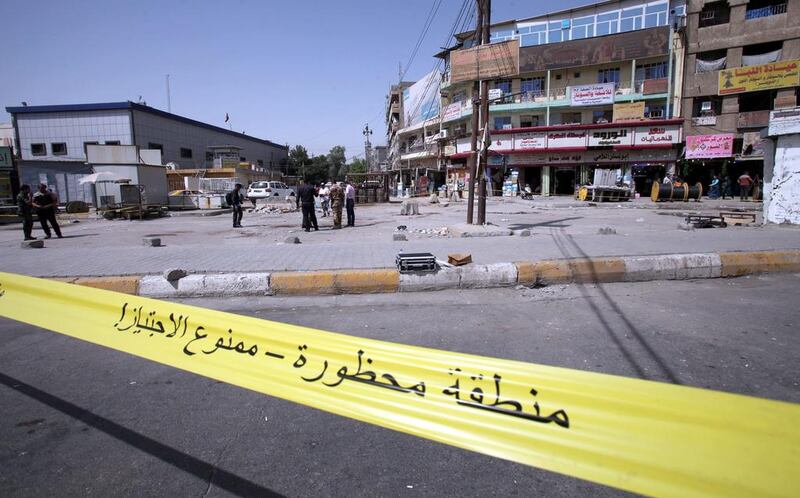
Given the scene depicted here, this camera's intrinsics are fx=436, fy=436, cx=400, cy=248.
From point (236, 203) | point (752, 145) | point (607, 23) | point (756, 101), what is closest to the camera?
point (236, 203)

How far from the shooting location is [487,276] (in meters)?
5.92

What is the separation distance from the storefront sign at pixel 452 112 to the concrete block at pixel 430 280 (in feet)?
→ 129

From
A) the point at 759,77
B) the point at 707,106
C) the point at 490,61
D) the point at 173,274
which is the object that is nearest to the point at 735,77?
the point at 759,77

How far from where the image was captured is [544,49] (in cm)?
3700

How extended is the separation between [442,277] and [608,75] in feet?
125

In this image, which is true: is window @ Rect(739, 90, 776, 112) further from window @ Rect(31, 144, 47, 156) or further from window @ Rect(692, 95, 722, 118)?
window @ Rect(31, 144, 47, 156)

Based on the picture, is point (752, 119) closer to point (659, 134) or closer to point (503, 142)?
point (659, 134)

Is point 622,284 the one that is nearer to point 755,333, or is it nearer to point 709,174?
point 755,333

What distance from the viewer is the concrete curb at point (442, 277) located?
18.6 ft

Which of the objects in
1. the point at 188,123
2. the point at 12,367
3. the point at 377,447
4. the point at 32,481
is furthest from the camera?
the point at 188,123

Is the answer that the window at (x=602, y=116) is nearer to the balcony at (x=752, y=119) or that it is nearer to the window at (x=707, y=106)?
the window at (x=707, y=106)

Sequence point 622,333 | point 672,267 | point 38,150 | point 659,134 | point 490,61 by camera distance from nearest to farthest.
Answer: point 622,333, point 672,267, point 490,61, point 659,134, point 38,150

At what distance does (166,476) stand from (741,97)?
40.6 m

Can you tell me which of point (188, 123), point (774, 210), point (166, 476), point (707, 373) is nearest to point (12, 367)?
point (166, 476)
